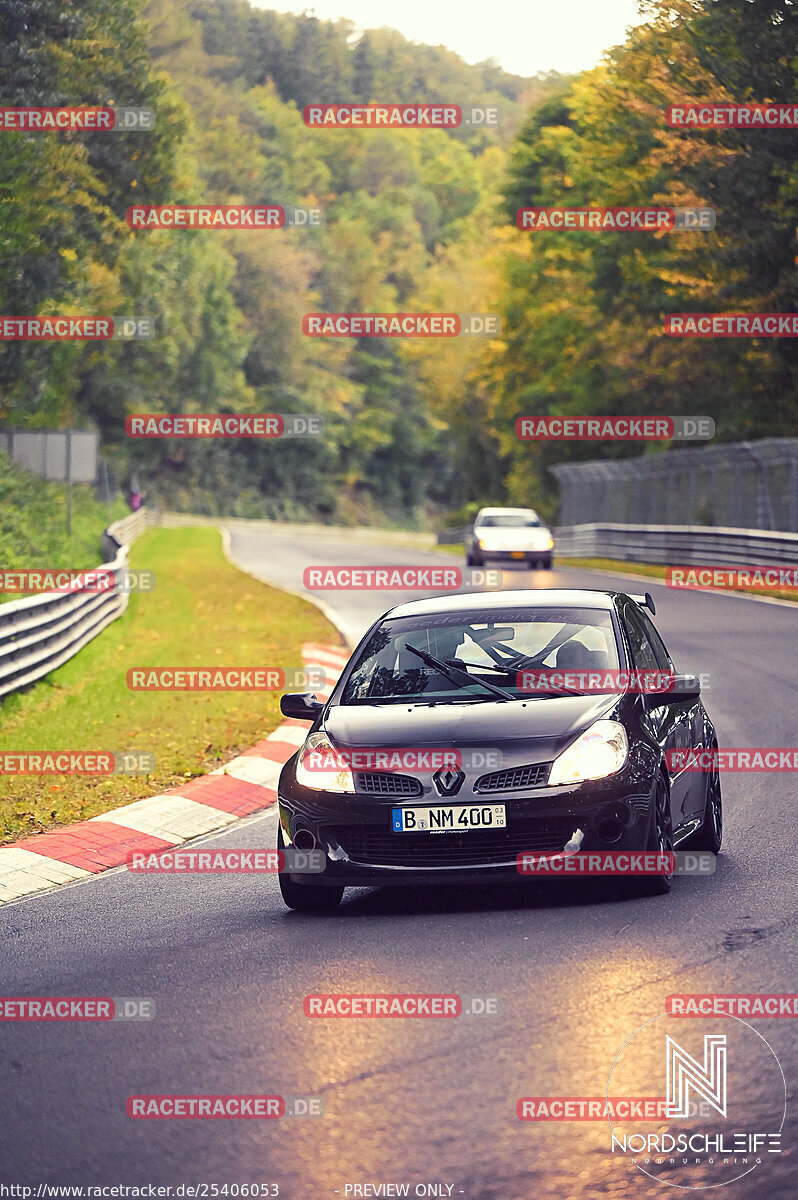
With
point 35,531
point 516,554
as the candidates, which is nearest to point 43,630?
point 35,531

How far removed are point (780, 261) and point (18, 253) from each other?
17.2 metres

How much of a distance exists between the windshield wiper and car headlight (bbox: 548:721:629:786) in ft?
1.96

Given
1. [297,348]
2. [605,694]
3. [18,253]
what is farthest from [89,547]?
[297,348]

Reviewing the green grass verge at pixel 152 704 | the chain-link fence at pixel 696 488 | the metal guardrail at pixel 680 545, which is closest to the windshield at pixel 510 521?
the metal guardrail at pixel 680 545

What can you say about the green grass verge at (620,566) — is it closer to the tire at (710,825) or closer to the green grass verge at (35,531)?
the green grass verge at (35,531)

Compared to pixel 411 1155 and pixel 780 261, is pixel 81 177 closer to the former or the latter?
pixel 780 261

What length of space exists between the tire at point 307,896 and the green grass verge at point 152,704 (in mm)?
3158

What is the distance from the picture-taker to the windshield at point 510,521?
129ft

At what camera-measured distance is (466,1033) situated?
5.81m

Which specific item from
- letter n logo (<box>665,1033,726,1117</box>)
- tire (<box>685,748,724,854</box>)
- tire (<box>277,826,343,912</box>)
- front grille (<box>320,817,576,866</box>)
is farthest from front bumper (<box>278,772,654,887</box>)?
letter n logo (<box>665,1033,726,1117</box>)

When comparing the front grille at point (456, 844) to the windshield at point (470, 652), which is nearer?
the front grille at point (456, 844)

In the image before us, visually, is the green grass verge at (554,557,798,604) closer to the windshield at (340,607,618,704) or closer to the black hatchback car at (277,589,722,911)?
the windshield at (340,607,618,704)

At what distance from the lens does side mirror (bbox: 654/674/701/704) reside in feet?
27.9

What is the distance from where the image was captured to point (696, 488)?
134ft
